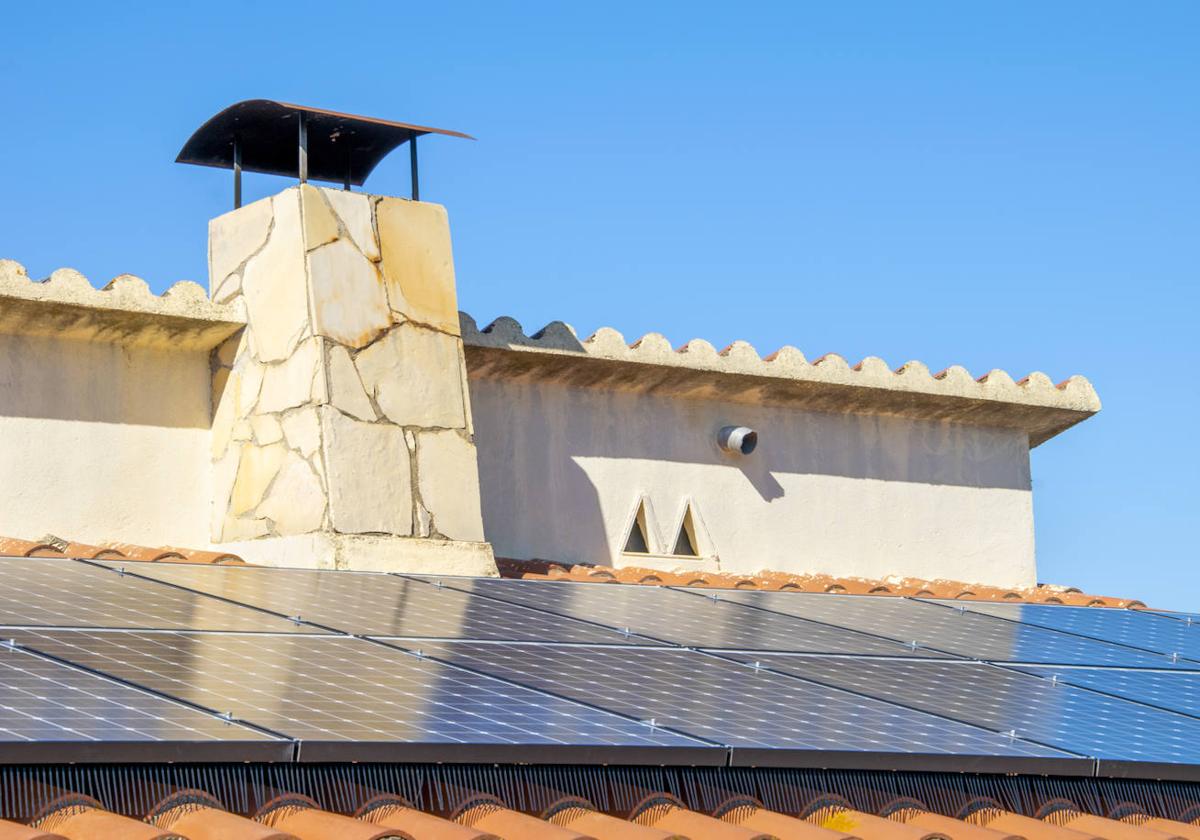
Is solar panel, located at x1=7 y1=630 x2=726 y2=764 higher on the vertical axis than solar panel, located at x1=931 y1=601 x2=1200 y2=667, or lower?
higher

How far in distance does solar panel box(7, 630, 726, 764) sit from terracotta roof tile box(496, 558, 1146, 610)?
381cm

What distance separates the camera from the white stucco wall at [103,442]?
1101 cm

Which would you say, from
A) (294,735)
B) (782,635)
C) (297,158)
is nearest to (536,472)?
(297,158)

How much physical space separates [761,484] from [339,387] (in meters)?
4.23

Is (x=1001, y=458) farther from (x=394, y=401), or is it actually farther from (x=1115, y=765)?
(x=1115, y=765)

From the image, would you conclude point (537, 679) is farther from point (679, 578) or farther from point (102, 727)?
point (679, 578)

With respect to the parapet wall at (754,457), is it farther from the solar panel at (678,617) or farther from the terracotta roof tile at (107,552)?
the solar panel at (678,617)

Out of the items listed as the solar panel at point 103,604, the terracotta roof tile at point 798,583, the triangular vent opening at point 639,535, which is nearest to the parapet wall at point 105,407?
the terracotta roof tile at point 798,583

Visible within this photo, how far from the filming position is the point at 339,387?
10961 mm

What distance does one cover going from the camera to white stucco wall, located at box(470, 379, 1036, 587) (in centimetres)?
1286

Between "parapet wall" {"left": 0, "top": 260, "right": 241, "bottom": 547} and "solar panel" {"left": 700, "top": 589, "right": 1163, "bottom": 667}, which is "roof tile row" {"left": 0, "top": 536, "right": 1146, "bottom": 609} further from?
"solar panel" {"left": 700, "top": 589, "right": 1163, "bottom": 667}

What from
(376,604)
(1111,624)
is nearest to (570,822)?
(376,604)

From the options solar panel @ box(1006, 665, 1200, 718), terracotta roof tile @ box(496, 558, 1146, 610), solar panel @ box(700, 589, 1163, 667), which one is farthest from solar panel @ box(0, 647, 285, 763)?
terracotta roof tile @ box(496, 558, 1146, 610)

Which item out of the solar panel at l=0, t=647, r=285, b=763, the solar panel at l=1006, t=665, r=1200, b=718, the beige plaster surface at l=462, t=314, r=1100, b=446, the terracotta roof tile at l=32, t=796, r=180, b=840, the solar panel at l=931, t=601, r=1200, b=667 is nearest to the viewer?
the terracotta roof tile at l=32, t=796, r=180, b=840
